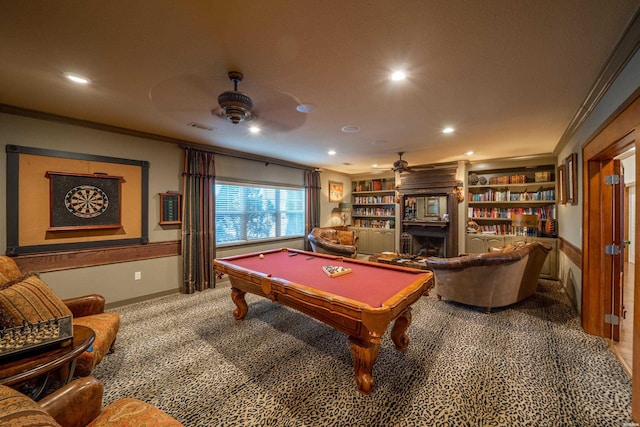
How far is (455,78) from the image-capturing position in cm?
216

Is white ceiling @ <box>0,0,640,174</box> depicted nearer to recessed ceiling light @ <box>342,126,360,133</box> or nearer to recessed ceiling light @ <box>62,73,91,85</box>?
recessed ceiling light @ <box>62,73,91,85</box>

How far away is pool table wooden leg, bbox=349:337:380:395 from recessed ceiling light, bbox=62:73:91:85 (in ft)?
10.6

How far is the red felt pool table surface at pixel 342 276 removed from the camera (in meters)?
2.00

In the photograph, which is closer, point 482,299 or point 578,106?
point 578,106

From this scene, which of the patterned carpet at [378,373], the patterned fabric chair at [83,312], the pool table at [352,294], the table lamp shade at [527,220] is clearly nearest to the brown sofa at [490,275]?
the patterned carpet at [378,373]

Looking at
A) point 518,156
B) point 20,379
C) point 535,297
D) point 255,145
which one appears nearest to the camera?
point 20,379

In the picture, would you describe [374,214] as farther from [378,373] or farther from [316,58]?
[316,58]

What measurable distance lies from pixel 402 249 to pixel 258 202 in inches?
155

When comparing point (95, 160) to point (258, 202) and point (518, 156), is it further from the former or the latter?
point (518, 156)

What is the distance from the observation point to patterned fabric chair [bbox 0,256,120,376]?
1.82m

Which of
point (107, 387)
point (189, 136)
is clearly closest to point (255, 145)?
point (189, 136)

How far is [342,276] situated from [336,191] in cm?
514

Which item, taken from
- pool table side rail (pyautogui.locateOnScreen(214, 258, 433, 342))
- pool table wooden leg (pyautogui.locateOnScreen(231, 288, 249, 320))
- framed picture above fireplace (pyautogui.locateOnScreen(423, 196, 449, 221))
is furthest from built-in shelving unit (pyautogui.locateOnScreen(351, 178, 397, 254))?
pool table wooden leg (pyautogui.locateOnScreen(231, 288, 249, 320))

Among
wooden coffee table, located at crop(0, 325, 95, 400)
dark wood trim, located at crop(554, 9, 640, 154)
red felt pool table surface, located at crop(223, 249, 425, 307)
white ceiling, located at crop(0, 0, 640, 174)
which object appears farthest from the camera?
red felt pool table surface, located at crop(223, 249, 425, 307)
